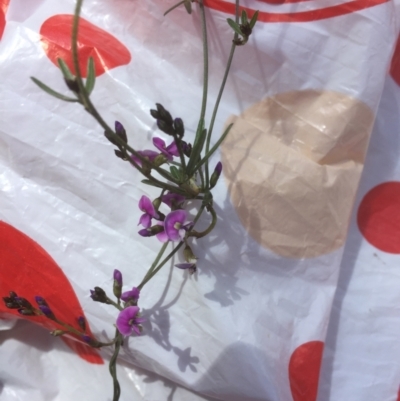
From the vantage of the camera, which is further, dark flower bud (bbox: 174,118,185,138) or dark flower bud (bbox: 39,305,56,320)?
dark flower bud (bbox: 39,305,56,320)

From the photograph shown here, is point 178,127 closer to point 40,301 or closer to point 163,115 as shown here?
point 163,115

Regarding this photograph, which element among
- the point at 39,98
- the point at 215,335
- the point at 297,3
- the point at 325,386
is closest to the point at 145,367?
the point at 215,335

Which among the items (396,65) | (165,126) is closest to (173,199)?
(165,126)

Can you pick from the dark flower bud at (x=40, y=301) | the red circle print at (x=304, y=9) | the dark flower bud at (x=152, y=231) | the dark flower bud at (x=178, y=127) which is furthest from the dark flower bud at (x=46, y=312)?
the red circle print at (x=304, y=9)

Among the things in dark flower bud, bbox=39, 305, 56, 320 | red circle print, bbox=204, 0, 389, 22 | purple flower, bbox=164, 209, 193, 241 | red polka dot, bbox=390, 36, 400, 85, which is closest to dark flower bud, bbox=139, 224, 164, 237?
purple flower, bbox=164, 209, 193, 241

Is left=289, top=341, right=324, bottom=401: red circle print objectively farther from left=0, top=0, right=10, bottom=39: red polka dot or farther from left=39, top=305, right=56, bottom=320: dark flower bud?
left=0, top=0, right=10, bottom=39: red polka dot
